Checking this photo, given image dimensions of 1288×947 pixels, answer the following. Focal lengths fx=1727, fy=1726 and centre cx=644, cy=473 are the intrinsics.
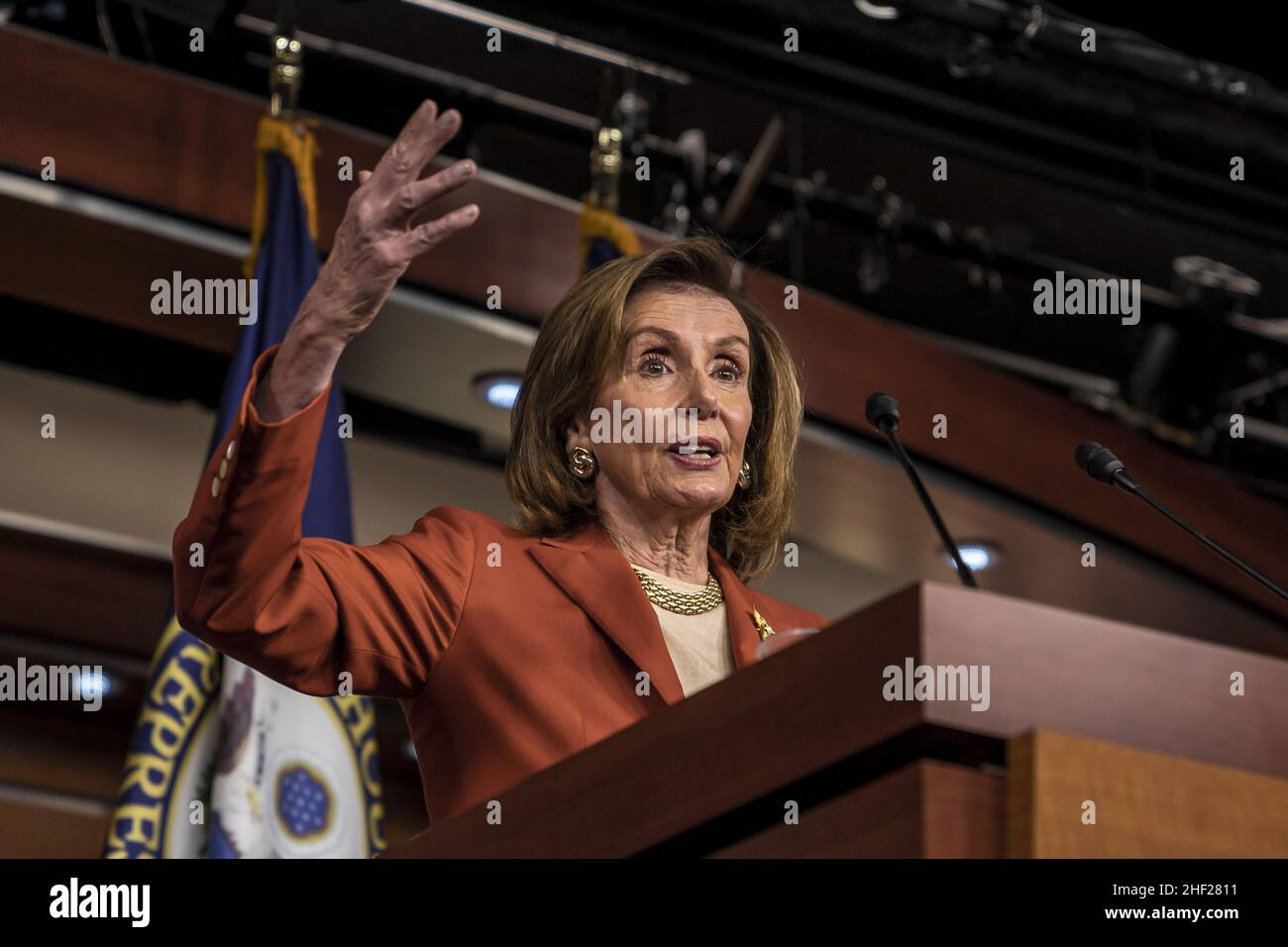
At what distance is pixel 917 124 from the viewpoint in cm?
352

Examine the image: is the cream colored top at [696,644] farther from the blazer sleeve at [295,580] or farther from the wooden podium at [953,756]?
the wooden podium at [953,756]

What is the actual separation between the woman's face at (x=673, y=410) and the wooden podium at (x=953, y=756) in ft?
2.50

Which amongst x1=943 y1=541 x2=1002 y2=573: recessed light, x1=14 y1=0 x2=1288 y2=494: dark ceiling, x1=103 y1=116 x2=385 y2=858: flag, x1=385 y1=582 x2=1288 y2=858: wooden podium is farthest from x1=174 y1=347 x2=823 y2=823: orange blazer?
x1=943 y1=541 x2=1002 y2=573: recessed light

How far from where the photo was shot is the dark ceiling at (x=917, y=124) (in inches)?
130

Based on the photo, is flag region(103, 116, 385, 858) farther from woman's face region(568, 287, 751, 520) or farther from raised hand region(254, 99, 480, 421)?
raised hand region(254, 99, 480, 421)

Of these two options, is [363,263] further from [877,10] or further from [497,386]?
[497,386]

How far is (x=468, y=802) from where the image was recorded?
1664 millimetres

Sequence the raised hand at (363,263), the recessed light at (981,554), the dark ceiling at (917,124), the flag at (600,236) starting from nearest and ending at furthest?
1. the raised hand at (363,263)
2. the dark ceiling at (917,124)
3. the flag at (600,236)
4. the recessed light at (981,554)

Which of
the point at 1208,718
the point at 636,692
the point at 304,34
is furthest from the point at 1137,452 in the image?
the point at 1208,718

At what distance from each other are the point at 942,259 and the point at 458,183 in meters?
2.95

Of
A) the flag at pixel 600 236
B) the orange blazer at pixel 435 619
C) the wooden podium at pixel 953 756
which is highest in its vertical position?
the flag at pixel 600 236

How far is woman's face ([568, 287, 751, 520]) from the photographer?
1.91 meters

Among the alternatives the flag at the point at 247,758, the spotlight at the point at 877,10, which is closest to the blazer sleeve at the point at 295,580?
the flag at the point at 247,758
